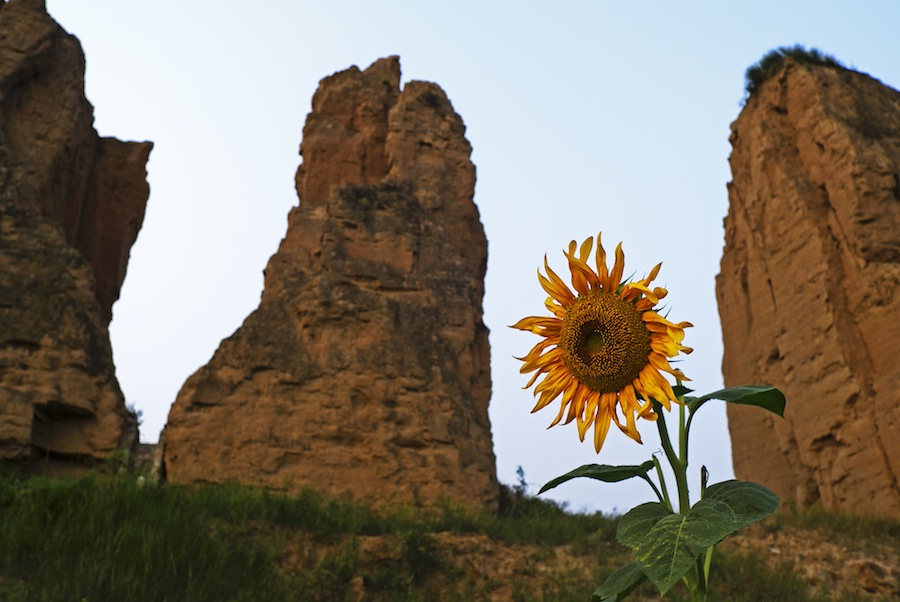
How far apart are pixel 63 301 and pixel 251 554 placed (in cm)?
604

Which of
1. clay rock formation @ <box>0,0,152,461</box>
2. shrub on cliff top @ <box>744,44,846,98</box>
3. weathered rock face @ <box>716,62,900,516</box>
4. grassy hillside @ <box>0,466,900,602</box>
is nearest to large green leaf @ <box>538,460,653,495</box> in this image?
grassy hillside @ <box>0,466,900,602</box>

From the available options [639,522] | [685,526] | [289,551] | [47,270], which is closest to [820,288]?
[289,551]

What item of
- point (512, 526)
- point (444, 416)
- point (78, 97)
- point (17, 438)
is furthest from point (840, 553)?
point (78, 97)


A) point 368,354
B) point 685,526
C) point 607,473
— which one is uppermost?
point 368,354

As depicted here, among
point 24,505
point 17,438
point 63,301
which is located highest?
point 63,301

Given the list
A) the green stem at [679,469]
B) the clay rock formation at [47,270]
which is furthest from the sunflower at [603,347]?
the clay rock formation at [47,270]

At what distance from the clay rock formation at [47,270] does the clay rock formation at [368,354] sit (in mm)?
1328

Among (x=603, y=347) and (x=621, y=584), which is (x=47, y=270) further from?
(x=621, y=584)

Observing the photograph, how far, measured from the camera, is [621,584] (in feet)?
6.73

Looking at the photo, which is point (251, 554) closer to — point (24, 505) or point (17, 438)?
point (24, 505)

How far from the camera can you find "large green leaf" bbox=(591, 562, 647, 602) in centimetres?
202

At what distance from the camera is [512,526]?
13.1 m

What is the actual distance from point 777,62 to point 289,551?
1395cm

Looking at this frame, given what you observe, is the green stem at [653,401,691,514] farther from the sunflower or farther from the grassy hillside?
the grassy hillside
